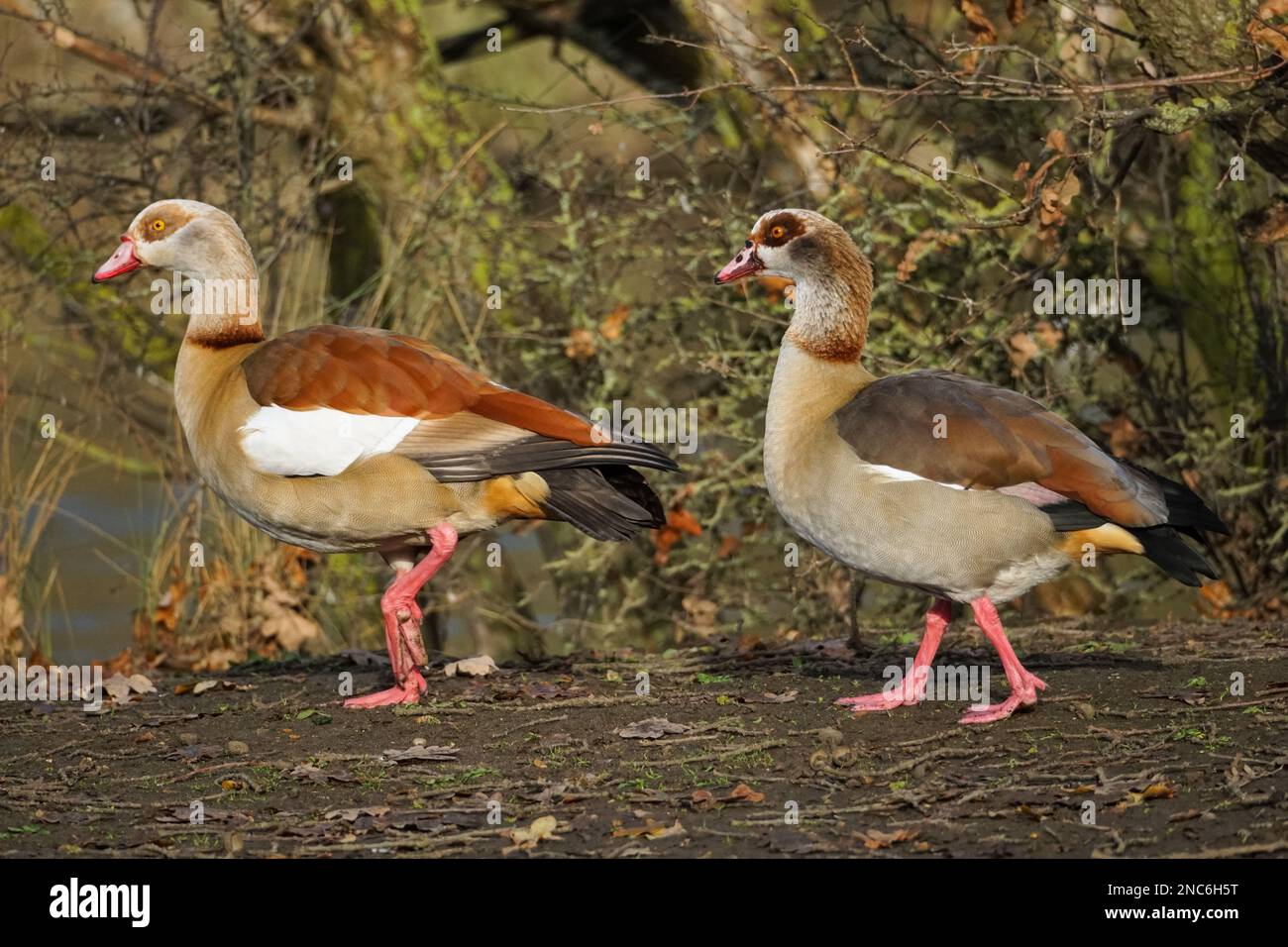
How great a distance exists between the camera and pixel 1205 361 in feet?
30.2

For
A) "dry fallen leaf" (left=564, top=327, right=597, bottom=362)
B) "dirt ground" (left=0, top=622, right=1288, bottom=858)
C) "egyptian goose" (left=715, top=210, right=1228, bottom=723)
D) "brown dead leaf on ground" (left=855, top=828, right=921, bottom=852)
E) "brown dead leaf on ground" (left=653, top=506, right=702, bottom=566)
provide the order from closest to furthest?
"brown dead leaf on ground" (left=855, top=828, right=921, bottom=852) → "dirt ground" (left=0, top=622, right=1288, bottom=858) → "egyptian goose" (left=715, top=210, right=1228, bottom=723) → "brown dead leaf on ground" (left=653, top=506, right=702, bottom=566) → "dry fallen leaf" (left=564, top=327, right=597, bottom=362)

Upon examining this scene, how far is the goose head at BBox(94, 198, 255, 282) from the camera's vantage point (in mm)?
6973

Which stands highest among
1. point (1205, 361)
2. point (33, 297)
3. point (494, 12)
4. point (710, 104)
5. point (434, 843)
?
point (494, 12)

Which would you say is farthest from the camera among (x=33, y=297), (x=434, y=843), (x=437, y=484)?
(x=33, y=297)

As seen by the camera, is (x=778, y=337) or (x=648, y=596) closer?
(x=778, y=337)

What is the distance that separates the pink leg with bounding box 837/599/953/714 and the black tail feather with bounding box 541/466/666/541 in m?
1.05

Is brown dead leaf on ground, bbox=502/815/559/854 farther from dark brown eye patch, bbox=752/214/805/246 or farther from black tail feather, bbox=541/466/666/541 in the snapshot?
dark brown eye patch, bbox=752/214/805/246

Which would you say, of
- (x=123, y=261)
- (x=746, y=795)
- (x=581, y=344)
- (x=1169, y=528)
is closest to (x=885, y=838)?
(x=746, y=795)

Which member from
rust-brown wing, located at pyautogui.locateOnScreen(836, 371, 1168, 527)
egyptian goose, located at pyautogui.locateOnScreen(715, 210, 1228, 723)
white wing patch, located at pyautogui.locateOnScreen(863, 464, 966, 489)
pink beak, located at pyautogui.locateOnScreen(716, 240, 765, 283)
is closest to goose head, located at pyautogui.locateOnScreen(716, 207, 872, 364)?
pink beak, located at pyautogui.locateOnScreen(716, 240, 765, 283)

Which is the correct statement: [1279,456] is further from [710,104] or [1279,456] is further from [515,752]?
[515,752]

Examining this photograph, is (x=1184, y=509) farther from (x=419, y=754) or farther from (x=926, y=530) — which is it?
(x=419, y=754)

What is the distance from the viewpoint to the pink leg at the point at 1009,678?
549 centimetres

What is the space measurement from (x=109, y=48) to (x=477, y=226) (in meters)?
2.62

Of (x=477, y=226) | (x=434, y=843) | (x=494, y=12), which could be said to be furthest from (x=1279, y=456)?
(x=494, y=12)
